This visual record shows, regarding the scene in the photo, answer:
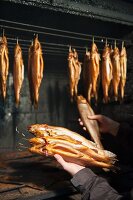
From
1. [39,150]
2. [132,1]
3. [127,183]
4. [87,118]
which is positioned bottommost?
[127,183]

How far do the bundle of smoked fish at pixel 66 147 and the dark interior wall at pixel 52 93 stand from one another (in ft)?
7.21

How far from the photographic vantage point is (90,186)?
9.55 feet

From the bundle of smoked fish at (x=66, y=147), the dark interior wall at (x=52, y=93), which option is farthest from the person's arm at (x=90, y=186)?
the dark interior wall at (x=52, y=93)

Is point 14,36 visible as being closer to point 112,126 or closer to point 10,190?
point 112,126

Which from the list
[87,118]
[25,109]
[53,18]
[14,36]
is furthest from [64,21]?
[25,109]

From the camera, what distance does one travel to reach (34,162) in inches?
190

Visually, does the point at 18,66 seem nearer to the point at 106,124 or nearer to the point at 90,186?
the point at 106,124

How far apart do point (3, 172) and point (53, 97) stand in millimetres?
3159

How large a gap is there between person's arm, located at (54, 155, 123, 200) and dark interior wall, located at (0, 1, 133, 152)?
9.10ft

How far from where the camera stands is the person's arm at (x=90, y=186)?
281 cm

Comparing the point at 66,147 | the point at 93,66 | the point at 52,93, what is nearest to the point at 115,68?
the point at 93,66

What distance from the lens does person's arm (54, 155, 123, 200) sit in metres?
2.81

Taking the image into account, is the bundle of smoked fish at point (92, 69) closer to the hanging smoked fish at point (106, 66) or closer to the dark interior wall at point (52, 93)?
the hanging smoked fish at point (106, 66)

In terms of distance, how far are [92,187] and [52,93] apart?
4330 millimetres
